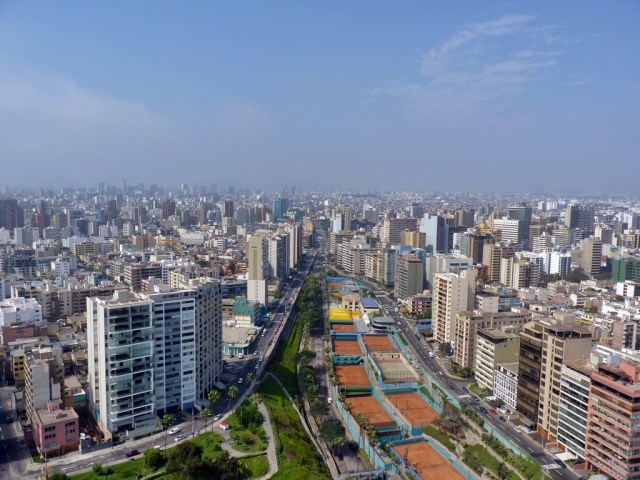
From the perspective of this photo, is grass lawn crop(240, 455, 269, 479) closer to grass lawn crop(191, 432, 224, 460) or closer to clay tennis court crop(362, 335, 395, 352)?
grass lawn crop(191, 432, 224, 460)

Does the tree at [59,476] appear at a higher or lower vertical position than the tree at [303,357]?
higher

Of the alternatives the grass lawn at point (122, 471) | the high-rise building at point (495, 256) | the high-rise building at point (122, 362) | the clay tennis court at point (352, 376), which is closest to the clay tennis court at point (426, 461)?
the clay tennis court at point (352, 376)

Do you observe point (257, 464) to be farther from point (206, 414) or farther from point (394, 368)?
point (394, 368)

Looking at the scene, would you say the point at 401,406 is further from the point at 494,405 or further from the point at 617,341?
the point at 617,341

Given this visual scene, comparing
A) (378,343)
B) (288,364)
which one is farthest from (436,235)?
(288,364)

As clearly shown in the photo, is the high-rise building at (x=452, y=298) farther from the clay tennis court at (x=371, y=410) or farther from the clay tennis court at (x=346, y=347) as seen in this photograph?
the clay tennis court at (x=371, y=410)

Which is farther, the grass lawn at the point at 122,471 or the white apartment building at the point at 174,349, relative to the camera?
the white apartment building at the point at 174,349
